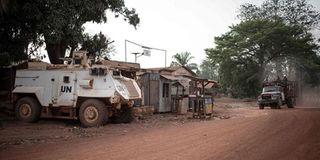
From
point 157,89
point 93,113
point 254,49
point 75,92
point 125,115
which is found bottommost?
point 125,115

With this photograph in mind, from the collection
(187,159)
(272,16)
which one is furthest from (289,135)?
(272,16)

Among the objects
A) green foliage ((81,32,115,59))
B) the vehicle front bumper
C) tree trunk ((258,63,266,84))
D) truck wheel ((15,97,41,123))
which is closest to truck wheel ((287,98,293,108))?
the vehicle front bumper

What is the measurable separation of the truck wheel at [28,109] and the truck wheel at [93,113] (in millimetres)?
2131

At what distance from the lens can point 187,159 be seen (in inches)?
184

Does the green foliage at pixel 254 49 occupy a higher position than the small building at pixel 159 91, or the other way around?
the green foliage at pixel 254 49

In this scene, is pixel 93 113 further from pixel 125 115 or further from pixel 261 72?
pixel 261 72

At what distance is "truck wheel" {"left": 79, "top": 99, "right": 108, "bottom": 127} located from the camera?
9398 mm

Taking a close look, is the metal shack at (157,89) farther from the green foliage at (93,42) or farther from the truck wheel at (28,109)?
the truck wheel at (28,109)

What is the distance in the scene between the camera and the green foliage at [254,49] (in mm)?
32156

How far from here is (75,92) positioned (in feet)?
32.8

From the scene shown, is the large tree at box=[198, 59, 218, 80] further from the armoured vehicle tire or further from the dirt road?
the dirt road

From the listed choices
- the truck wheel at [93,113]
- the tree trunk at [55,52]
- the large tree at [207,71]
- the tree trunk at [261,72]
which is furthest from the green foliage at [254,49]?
the large tree at [207,71]

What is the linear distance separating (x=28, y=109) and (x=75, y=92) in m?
2.24

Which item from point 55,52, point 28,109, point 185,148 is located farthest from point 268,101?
point 28,109
